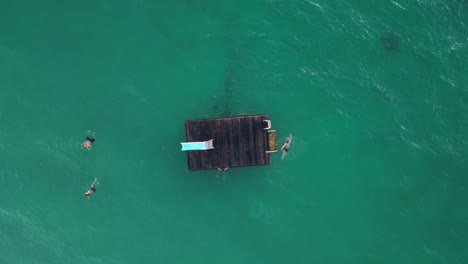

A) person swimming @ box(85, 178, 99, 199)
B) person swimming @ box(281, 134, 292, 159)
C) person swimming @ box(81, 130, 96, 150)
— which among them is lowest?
person swimming @ box(85, 178, 99, 199)

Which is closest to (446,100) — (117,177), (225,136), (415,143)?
(415,143)

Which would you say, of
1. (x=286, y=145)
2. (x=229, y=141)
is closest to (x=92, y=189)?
(x=229, y=141)

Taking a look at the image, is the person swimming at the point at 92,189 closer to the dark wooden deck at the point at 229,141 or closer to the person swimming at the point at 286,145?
the dark wooden deck at the point at 229,141

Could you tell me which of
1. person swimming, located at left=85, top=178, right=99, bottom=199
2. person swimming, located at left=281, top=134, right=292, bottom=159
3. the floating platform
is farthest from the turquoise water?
the floating platform

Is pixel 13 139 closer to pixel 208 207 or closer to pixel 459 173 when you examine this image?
pixel 208 207

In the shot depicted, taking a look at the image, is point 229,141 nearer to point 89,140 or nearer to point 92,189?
point 89,140

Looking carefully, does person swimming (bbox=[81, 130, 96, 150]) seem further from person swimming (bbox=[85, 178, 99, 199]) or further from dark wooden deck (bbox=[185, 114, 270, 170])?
dark wooden deck (bbox=[185, 114, 270, 170])

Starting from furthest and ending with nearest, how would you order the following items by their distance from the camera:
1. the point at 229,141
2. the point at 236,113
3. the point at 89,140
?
1. the point at 89,140
2. the point at 236,113
3. the point at 229,141
